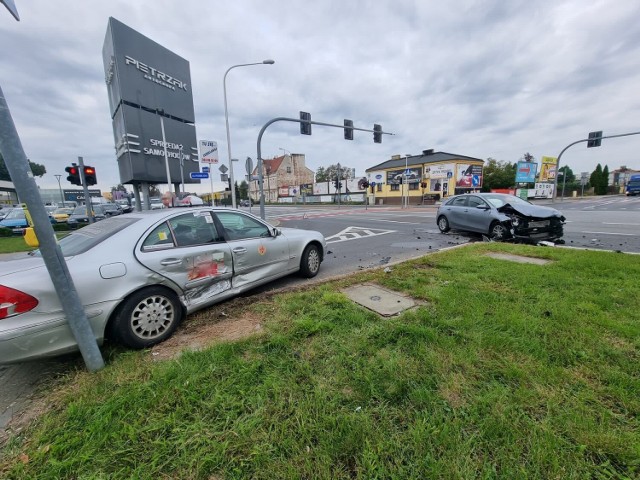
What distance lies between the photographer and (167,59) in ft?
56.2

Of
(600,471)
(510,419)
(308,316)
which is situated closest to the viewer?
(600,471)

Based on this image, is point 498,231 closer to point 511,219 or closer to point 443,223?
point 511,219

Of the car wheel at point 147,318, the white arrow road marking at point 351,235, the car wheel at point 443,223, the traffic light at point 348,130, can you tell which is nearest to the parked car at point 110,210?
the traffic light at point 348,130

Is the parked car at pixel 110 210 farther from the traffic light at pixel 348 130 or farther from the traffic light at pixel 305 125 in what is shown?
the traffic light at pixel 348 130

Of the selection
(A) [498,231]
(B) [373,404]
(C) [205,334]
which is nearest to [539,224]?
(A) [498,231]

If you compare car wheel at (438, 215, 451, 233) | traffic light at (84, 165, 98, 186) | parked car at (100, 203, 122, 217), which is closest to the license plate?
car wheel at (438, 215, 451, 233)

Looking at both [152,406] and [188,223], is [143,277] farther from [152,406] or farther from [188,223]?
[152,406]

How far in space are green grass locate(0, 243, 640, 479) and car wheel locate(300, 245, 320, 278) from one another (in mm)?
2001

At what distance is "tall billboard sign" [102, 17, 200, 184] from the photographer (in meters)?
14.7

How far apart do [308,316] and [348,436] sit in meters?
1.67

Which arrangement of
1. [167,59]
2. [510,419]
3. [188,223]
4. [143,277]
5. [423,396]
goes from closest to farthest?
1. [510,419]
2. [423,396]
3. [143,277]
4. [188,223]
5. [167,59]

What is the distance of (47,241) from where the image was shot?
2170mm

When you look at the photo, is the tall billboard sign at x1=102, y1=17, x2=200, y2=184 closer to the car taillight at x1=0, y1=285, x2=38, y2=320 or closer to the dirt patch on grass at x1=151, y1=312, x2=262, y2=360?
the dirt patch on grass at x1=151, y1=312, x2=262, y2=360

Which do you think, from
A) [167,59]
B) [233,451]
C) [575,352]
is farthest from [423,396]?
[167,59]
